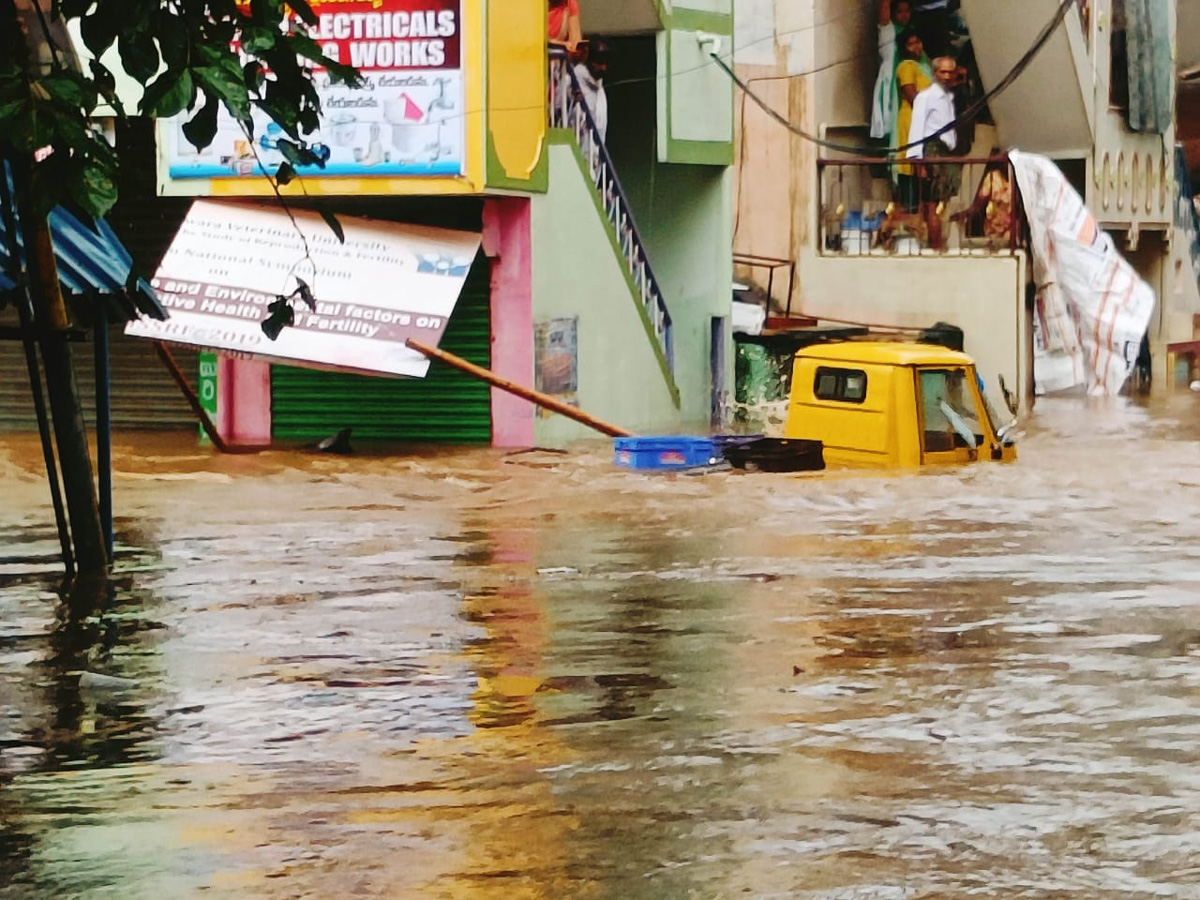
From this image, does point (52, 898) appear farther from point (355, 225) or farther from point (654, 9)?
point (654, 9)

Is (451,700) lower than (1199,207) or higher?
lower

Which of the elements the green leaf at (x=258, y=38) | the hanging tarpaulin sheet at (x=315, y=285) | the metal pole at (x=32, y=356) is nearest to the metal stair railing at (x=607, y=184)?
the hanging tarpaulin sheet at (x=315, y=285)

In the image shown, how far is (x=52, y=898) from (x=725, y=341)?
18.7 meters

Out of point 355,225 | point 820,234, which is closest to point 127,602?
point 355,225

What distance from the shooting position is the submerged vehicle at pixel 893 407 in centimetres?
1700

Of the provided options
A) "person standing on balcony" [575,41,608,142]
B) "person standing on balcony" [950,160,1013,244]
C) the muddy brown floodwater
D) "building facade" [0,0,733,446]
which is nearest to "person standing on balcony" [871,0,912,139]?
"person standing on balcony" [950,160,1013,244]

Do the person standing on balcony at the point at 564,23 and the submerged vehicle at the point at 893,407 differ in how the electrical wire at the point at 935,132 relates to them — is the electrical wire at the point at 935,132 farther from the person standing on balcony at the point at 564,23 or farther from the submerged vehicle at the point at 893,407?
the submerged vehicle at the point at 893,407

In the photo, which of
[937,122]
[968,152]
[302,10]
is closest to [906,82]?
[937,122]

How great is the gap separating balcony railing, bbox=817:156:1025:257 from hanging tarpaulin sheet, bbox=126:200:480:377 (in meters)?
7.46

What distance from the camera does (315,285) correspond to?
60.8 ft

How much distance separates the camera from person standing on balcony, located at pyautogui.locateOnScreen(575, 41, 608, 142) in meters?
20.9

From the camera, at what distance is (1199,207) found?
34406 millimetres

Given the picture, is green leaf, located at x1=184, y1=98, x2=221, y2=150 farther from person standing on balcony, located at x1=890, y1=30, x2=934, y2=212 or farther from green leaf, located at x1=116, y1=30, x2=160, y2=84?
person standing on balcony, located at x1=890, y1=30, x2=934, y2=212

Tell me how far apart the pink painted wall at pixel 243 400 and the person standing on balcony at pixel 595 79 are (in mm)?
3962
